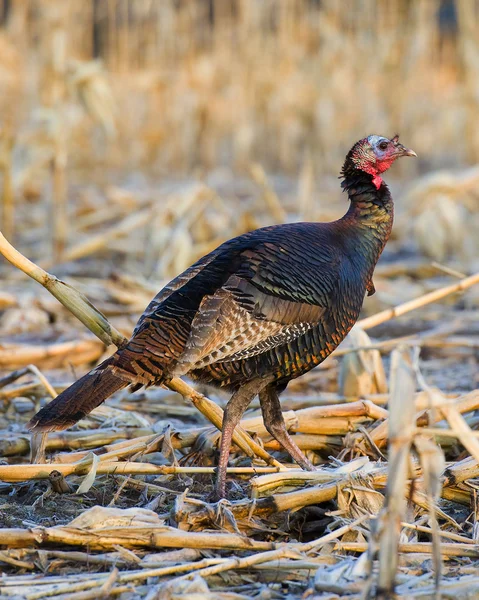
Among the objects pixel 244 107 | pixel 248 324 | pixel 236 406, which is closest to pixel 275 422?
pixel 236 406

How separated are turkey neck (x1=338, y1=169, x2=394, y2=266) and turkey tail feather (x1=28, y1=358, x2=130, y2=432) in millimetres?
1353

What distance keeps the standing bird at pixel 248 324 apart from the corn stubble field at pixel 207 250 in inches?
6.9

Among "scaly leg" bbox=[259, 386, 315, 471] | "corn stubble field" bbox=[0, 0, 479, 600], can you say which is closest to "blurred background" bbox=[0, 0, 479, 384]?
"corn stubble field" bbox=[0, 0, 479, 600]

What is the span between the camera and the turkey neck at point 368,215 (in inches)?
169

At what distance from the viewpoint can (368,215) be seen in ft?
14.3

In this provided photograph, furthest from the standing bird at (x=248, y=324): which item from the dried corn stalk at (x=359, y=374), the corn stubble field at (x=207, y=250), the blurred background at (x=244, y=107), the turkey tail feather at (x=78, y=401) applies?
the blurred background at (x=244, y=107)

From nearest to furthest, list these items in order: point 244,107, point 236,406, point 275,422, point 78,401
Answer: point 78,401
point 236,406
point 275,422
point 244,107

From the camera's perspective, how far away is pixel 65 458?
401cm

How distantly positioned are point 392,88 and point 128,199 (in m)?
5.30

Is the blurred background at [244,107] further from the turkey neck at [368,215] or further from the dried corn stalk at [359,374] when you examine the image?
the turkey neck at [368,215]

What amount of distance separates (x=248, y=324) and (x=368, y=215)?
95 centimetres

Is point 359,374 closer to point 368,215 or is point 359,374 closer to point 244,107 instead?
point 368,215

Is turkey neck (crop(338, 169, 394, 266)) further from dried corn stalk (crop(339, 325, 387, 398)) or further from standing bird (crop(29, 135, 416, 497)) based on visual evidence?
dried corn stalk (crop(339, 325, 387, 398))

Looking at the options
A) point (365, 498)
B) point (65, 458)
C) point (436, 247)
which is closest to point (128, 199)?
point (436, 247)
